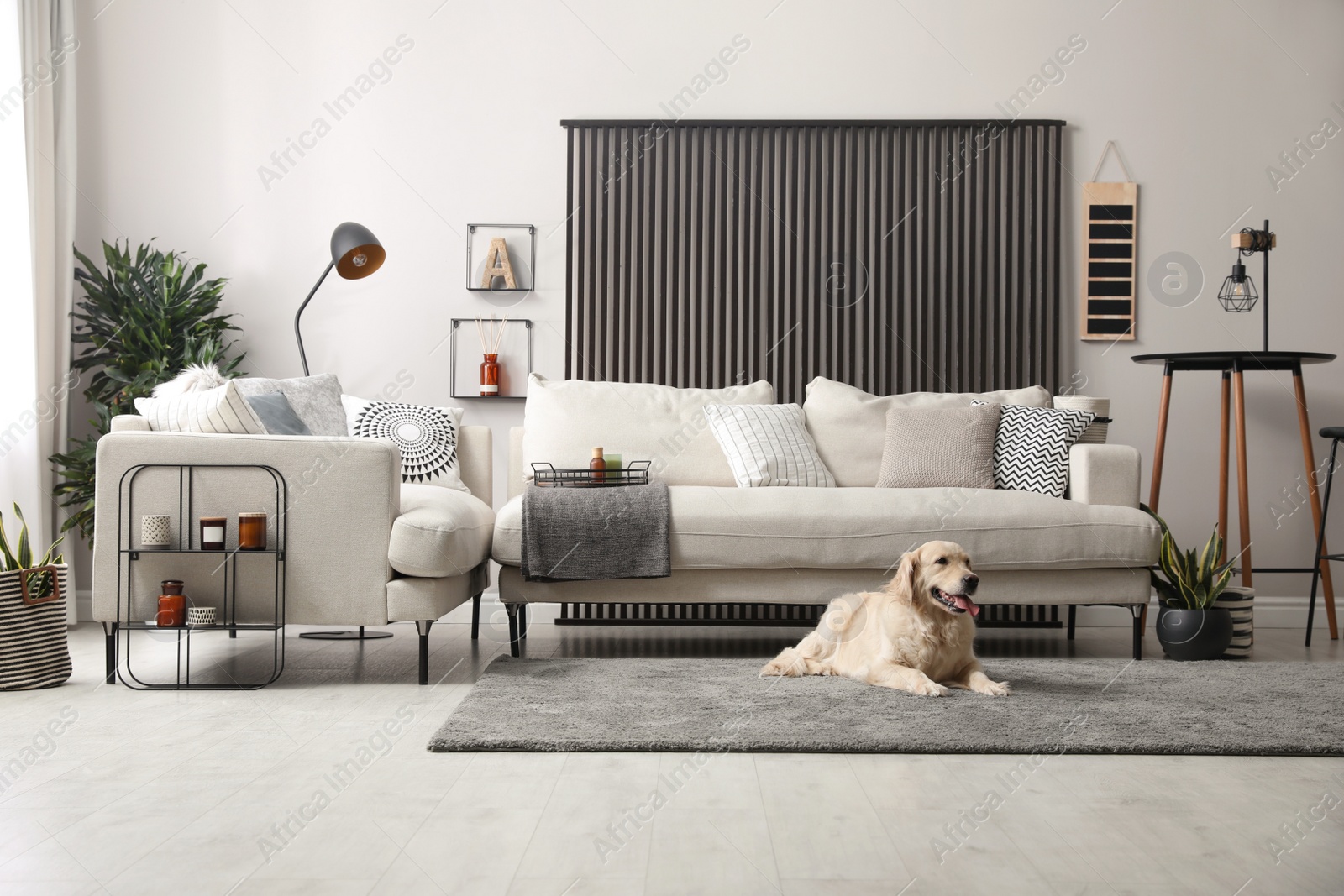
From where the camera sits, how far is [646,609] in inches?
155

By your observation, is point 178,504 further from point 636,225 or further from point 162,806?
point 636,225

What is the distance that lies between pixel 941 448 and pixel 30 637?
2.67m

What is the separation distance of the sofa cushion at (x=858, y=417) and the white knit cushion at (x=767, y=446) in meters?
0.07

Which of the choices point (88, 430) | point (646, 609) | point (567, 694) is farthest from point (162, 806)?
point (88, 430)

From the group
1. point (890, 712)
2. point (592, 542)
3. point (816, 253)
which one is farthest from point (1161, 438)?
point (592, 542)

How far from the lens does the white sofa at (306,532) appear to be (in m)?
2.47

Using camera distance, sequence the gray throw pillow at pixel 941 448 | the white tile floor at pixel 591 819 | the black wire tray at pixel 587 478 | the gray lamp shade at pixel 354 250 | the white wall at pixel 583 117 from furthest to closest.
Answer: the white wall at pixel 583 117, the gray lamp shade at pixel 354 250, the gray throw pillow at pixel 941 448, the black wire tray at pixel 587 478, the white tile floor at pixel 591 819

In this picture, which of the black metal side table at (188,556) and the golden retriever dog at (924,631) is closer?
the golden retriever dog at (924,631)

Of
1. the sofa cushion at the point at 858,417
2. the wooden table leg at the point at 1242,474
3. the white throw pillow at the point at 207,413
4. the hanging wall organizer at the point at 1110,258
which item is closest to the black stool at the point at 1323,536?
the wooden table leg at the point at 1242,474

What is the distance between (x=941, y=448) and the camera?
10.7ft

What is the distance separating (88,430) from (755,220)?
2824mm

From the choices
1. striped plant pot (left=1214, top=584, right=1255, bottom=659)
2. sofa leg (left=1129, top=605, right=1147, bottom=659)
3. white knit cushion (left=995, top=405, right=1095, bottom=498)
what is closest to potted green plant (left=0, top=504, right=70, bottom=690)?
white knit cushion (left=995, top=405, right=1095, bottom=498)

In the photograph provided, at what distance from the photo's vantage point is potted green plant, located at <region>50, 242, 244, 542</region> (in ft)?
11.7

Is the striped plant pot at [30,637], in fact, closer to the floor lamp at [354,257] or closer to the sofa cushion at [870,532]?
the floor lamp at [354,257]
